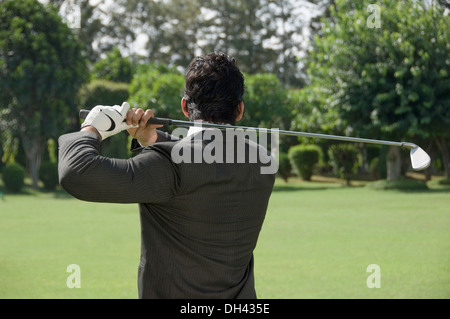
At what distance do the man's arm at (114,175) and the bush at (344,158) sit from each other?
30.5 m

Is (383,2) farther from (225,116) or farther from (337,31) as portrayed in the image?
(225,116)

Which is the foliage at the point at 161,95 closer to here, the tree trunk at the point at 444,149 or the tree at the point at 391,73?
the tree at the point at 391,73

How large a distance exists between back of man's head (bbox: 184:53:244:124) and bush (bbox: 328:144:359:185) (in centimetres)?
3023

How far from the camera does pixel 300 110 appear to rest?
3397cm

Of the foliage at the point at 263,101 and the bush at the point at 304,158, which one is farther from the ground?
the foliage at the point at 263,101

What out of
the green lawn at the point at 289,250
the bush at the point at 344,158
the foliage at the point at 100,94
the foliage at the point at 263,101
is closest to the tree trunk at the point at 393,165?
→ the bush at the point at 344,158

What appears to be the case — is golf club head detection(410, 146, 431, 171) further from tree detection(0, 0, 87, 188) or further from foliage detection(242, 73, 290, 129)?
tree detection(0, 0, 87, 188)

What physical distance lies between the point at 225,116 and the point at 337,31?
29.1m

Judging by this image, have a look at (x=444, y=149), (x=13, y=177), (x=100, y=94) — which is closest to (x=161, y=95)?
(x=100, y=94)

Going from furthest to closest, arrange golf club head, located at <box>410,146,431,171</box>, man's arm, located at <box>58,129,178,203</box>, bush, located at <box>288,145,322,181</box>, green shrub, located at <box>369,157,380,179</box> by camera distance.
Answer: green shrub, located at <box>369,157,380,179</box>, bush, located at <box>288,145,322,181</box>, golf club head, located at <box>410,146,431,171</box>, man's arm, located at <box>58,129,178,203</box>

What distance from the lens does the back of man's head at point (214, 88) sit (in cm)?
244

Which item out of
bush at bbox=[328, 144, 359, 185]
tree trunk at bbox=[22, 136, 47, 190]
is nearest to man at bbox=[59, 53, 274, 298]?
tree trunk at bbox=[22, 136, 47, 190]

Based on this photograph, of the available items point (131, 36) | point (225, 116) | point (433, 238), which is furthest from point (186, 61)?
point (225, 116)

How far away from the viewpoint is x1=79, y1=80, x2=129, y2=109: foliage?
3581 centimetres
